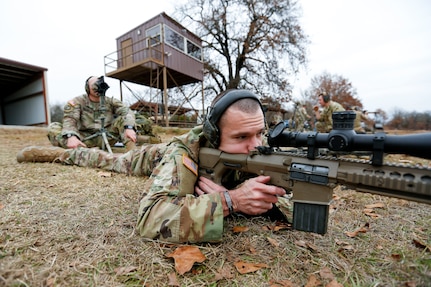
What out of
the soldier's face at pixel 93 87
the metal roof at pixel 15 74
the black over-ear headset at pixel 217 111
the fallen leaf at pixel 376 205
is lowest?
the fallen leaf at pixel 376 205

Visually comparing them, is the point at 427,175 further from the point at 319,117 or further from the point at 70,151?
the point at 319,117

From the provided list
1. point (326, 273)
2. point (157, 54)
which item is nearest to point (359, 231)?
point (326, 273)

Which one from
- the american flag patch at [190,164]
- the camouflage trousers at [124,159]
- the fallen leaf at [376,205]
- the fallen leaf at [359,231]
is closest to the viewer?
the fallen leaf at [359,231]

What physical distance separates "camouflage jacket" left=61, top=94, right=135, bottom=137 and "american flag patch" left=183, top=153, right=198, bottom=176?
3.75 m

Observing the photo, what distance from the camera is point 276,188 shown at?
60.8 inches

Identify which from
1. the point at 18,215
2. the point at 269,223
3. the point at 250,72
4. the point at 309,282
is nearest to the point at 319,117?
the point at 269,223

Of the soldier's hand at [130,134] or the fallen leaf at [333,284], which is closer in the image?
the fallen leaf at [333,284]

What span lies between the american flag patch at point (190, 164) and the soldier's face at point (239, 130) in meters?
0.29

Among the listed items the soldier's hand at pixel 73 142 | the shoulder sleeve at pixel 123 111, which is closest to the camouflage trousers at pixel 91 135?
the shoulder sleeve at pixel 123 111

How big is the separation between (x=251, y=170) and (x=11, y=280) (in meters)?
1.44

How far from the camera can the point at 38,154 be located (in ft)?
13.3

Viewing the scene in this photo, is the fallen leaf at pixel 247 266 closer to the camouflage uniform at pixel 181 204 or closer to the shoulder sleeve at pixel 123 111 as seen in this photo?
the camouflage uniform at pixel 181 204

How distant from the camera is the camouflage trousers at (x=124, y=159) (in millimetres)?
3343

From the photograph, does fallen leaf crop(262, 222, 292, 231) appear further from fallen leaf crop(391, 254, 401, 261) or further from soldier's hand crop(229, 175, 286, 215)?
fallen leaf crop(391, 254, 401, 261)
